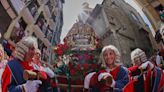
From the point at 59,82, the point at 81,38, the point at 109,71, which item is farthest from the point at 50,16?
the point at 109,71

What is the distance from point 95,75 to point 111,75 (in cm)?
13

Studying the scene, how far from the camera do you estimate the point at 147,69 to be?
220 centimetres

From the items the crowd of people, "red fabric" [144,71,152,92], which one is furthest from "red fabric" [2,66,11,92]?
"red fabric" [144,71,152,92]

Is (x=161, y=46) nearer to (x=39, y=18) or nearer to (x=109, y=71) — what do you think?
(x=109, y=71)

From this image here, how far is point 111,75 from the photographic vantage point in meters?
2.27

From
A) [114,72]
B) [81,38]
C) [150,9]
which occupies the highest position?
[150,9]

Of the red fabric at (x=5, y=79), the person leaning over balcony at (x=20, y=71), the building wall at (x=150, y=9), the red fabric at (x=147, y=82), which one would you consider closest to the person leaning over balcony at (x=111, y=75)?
the red fabric at (x=147, y=82)

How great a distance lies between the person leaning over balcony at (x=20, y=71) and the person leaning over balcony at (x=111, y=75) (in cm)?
41

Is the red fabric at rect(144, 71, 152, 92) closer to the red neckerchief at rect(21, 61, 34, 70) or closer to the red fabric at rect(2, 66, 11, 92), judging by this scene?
the red neckerchief at rect(21, 61, 34, 70)

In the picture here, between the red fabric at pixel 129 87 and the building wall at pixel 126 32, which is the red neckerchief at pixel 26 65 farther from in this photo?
the building wall at pixel 126 32

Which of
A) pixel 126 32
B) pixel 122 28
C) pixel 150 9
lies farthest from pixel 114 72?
pixel 150 9

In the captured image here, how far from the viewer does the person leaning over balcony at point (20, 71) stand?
2.02 metres

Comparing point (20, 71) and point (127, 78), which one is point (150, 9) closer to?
point (127, 78)

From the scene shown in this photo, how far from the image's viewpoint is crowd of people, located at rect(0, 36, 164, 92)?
2.07 m
